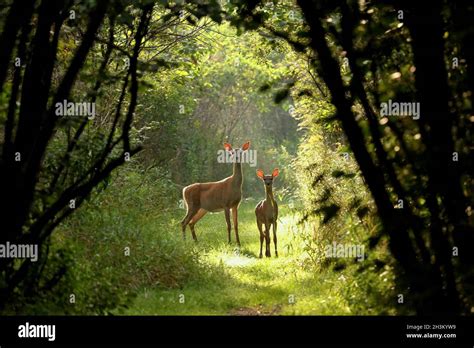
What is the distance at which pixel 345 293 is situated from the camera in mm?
8375

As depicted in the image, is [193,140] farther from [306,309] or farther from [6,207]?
[6,207]

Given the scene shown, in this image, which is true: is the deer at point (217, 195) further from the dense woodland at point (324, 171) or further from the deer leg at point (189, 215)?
the dense woodland at point (324, 171)

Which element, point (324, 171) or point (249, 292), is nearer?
point (324, 171)

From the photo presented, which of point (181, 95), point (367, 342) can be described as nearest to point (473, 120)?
point (367, 342)

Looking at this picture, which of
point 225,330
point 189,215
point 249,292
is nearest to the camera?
point 225,330

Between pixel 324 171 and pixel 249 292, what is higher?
pixel 324 171

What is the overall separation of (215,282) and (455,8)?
6903 mm

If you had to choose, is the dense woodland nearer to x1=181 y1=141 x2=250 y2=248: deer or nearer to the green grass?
the green grass

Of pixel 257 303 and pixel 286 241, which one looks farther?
pixel 286 241

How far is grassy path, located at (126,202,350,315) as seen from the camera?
8828 mm

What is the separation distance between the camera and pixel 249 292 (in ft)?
34.0

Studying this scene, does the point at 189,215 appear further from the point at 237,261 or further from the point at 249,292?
the point at 249,292

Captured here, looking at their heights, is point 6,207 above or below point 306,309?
above

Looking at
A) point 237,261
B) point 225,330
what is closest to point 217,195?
point 237,261
